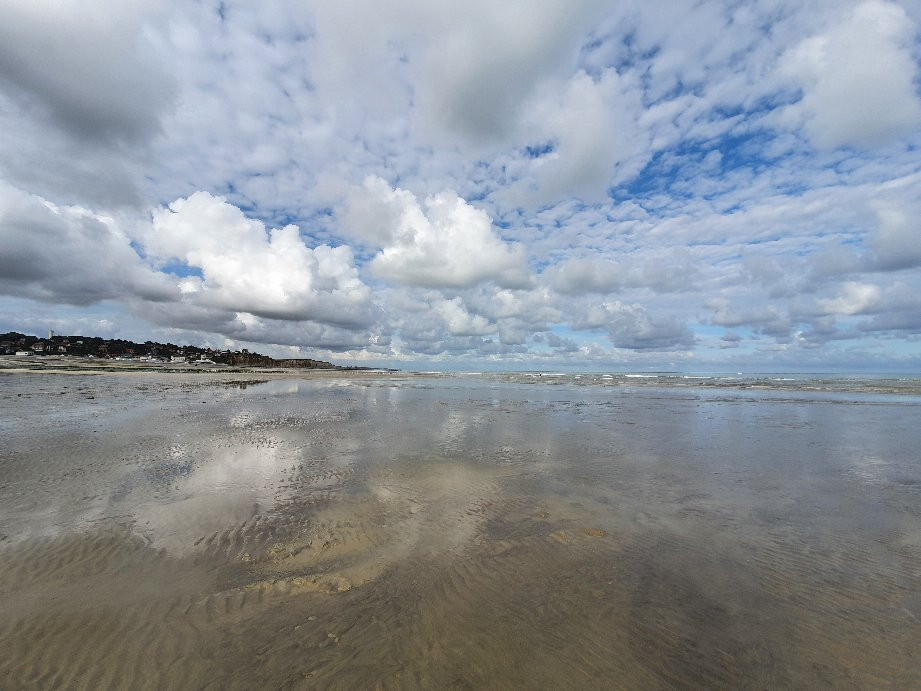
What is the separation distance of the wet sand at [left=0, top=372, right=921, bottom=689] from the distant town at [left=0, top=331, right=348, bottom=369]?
11949 centimetres

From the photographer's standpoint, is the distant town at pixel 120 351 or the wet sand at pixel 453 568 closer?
the wet sand at pixel 453 568

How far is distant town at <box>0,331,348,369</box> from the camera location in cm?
10296

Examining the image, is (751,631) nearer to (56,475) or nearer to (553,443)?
(553,443)

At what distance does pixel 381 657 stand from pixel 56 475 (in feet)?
36.6

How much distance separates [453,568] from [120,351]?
484 feet

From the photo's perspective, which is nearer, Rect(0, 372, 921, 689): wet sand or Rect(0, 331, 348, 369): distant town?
Rect(0, 372, 921, 689): wet sand

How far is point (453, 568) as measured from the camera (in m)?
6.16

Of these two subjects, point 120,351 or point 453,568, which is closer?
point 453,568

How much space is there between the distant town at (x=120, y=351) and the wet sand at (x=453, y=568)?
119489 mm

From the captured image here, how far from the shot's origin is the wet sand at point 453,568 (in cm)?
423

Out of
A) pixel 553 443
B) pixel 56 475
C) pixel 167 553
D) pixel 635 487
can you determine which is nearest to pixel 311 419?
pixel 56 475

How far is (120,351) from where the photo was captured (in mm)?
116188

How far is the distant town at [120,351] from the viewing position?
103 m

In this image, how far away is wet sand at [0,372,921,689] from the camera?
13.9 ft
